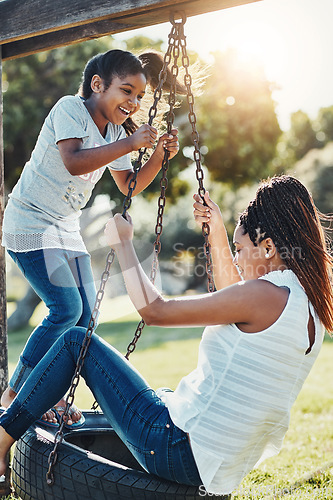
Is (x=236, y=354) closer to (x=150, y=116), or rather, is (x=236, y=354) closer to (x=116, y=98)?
(x=150, y=116)

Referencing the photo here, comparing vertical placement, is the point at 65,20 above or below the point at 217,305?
above

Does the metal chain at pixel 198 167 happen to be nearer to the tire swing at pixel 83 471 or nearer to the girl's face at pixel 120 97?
the tire swing at pixel 83 471

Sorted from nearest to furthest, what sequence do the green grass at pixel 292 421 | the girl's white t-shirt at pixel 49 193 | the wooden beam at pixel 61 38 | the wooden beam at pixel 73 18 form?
the wooden beam at pixel 73 18
the girl's white t-shirt at pixel 49 193
the wooden beam at pixel 61 38
the green grass at pixel 292 421

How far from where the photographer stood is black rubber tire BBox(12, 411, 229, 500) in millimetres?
2062

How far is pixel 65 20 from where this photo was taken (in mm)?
2889

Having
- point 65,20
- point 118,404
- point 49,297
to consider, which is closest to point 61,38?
point 65,20

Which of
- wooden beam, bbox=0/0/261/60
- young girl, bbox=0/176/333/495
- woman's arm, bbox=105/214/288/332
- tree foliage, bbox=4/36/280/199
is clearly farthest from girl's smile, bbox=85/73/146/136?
tree foliage, bbox=4/36/280/199

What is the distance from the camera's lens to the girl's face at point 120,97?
2777 millimetres

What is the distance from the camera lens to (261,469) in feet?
11.2

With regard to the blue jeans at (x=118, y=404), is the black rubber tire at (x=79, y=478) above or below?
below

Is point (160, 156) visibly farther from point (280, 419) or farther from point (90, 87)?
point (280, 419)

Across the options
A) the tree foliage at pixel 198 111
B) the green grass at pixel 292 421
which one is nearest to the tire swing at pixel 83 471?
the green grass at pixel 292 421

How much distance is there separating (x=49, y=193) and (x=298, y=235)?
1299 millimetres

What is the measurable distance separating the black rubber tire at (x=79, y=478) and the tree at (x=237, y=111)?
38.4ft
